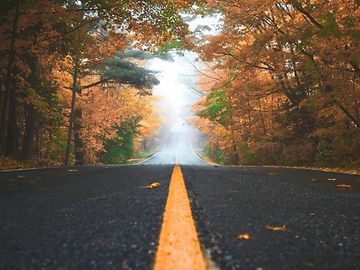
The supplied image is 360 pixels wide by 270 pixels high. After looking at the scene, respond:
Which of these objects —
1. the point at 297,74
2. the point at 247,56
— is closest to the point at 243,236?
the point at 247,56

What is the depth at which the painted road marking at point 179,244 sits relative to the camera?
136 cm

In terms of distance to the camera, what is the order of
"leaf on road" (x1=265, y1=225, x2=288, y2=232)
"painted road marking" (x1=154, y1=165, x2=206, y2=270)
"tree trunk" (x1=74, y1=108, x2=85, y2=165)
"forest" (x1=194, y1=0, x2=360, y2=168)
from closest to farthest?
"painted road marking" (x1=154, y1=165, x2=206, y2=270) < "leaf on road" (x1=265, y1=225, x2=288, y2=232) < "forest" (x1=194, y1=0, x2=360, y2=168) < "tree trunk" (x1=74, y1=108, x2=85, y2=165)

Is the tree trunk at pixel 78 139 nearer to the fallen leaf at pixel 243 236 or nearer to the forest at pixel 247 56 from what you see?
the forest at pixel 247 56

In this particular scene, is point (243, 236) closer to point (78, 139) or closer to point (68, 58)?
point (68, 58)

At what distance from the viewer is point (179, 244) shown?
1.62 metres

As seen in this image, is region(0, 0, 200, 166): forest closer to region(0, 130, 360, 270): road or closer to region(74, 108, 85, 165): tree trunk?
region(74, 108, 85, 165): tree trunk

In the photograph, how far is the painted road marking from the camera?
136cm

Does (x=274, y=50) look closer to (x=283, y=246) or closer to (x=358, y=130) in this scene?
(x=358, y=130)

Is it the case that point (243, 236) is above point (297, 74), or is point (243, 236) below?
below

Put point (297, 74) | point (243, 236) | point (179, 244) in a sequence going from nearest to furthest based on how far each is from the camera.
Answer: point (179, 244), point (243, 236), point (297, 74)

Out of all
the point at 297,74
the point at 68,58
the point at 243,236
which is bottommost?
the point at 243,236

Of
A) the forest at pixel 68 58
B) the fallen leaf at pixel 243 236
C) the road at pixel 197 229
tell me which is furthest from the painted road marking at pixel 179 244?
the forest at pixel 68 58

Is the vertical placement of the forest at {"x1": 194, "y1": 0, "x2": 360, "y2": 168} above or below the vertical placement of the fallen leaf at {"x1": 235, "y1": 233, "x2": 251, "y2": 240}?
above

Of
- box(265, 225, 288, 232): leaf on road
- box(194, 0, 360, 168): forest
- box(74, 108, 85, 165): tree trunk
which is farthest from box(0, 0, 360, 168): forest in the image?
box(265, 225, 288, 232): leaf on road
